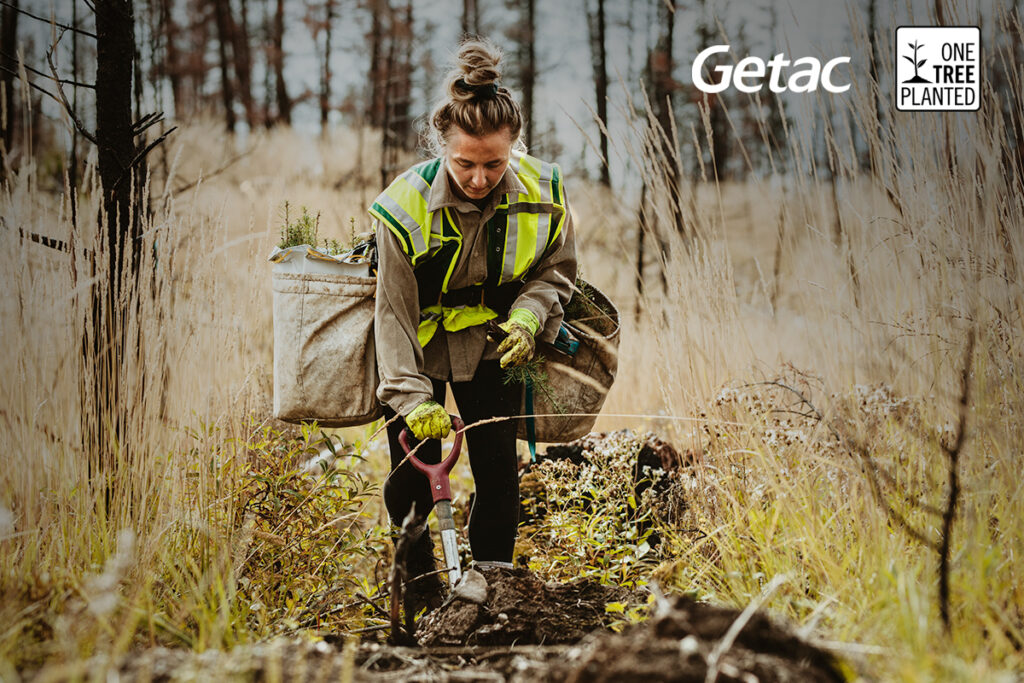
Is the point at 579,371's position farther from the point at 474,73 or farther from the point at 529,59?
the point at 529,59

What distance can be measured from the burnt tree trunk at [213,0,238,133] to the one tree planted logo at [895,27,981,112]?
13.7 metres

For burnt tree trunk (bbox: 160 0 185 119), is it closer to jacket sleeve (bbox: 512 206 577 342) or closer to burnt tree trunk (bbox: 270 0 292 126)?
burnt tree trunk (bbox: 270 0 292 126)

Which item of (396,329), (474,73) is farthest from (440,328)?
(474,73)

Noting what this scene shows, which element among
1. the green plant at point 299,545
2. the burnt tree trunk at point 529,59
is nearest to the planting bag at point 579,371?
the green plant at point 299,545

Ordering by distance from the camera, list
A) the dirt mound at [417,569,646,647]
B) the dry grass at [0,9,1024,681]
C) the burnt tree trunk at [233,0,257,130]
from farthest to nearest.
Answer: the burnt tree trunk at [233,0,257,130] < the dirt mound at [417,569,646,647] < the dry grass at [0,9,1024,681]

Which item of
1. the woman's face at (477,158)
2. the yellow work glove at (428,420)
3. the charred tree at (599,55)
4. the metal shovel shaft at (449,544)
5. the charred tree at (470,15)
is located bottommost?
the metal shovel shaft at (449,544)

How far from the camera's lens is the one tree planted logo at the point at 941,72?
2.26m

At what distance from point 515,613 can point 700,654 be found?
35.5 inches

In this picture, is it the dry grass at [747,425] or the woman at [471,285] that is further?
the woman at [471,285]

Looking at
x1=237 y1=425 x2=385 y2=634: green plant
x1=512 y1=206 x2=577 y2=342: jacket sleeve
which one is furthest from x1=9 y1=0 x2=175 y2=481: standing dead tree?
x1=512 y1=206 x2=577 y2=342: jacket sleeve

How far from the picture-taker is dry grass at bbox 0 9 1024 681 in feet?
5.69

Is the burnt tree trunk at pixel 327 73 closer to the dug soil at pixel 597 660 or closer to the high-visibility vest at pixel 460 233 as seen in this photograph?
the high-visibility vest at pixel 460 233

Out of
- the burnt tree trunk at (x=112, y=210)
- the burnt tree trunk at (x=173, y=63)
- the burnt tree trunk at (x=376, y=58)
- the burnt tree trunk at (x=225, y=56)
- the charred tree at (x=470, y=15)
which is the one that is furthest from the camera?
the burnt tree trunk at (x=225, y=56)

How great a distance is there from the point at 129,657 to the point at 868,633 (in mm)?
1328
